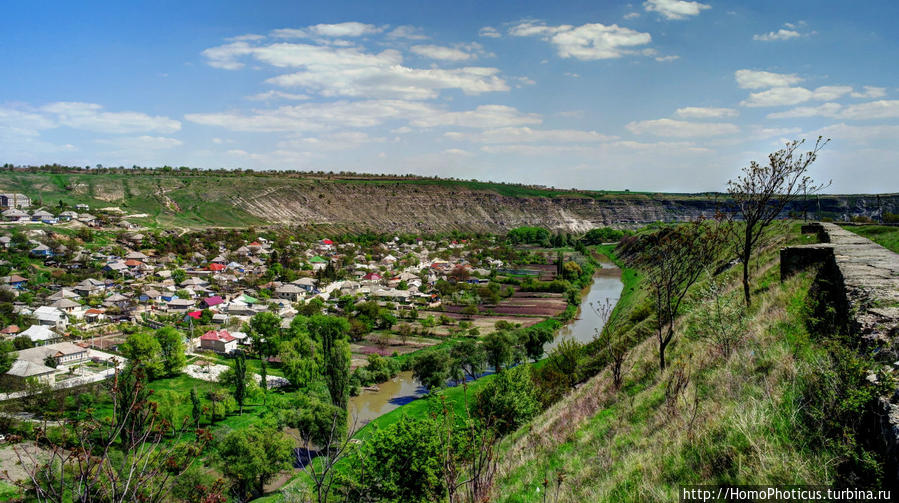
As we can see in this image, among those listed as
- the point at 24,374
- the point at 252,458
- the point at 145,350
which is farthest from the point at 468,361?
the point at 24,374

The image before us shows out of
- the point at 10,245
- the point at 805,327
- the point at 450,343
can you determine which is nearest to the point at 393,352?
the point at 450,343

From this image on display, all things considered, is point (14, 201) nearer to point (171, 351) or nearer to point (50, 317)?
point (50, 317)

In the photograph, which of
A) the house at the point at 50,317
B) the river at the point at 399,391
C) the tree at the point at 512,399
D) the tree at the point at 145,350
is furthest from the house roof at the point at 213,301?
the tree at the point at 512,399

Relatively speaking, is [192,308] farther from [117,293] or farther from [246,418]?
[246,418]

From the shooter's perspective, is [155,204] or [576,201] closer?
[155,204]

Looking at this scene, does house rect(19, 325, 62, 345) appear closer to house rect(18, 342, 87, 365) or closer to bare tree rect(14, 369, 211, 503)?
house rect(18, 342, 87, 365)

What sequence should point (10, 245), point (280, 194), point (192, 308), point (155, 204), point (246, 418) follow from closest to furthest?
1. point (246, 418)
2. point (192, 308)
3. point (10, 245)
4. point (155, 204)
5. point (280, 194)

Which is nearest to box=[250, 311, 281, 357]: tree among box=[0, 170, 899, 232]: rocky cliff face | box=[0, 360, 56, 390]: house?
box=[0, 360, 56, 390]: house

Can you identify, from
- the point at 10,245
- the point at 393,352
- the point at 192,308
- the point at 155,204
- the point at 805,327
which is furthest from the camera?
the point at 155,204
